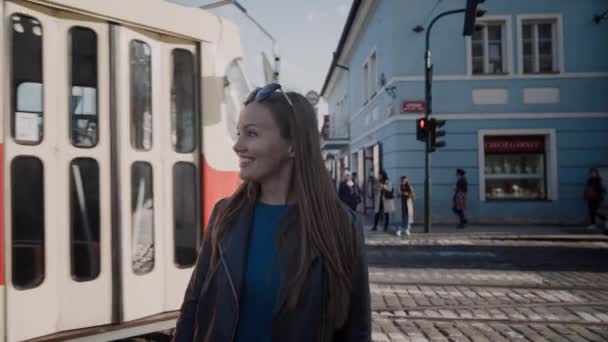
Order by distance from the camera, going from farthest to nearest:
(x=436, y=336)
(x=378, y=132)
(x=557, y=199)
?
(x=378, y=132) → (x=557, y=199) → (x=436, y=336)

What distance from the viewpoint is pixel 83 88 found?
12.2ft

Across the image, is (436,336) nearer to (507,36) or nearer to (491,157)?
(491,157)

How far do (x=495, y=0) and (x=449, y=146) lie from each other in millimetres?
5037

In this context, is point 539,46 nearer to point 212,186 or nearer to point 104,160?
point 212,186

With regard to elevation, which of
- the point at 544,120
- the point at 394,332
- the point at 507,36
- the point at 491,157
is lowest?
the point at 394,332

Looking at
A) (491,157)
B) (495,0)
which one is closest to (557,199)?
(491,157)

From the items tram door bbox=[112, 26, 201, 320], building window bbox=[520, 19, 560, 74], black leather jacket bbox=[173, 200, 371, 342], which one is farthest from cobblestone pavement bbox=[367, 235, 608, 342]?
building window bbox=[520, 19, 560, 74]

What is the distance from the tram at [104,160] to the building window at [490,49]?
49.2ft

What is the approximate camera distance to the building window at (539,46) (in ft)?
58.9

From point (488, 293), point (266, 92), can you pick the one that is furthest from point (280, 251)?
point (488, 293)

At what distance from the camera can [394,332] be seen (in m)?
5.32

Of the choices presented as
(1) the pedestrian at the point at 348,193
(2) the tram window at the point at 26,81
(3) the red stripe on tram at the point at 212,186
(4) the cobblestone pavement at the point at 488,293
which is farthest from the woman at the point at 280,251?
(1) the pedestrian at the point at 348,193

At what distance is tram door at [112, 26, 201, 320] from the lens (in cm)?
390

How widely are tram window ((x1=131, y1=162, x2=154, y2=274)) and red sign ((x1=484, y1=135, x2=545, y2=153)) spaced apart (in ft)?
51.0
